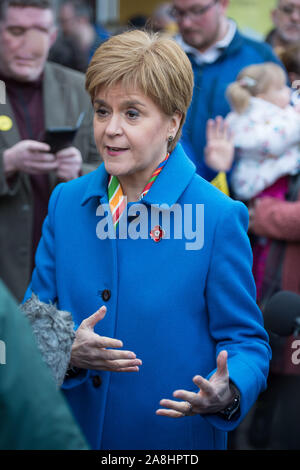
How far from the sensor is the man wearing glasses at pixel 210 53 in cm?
374

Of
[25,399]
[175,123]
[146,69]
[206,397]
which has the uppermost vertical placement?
[146,69]

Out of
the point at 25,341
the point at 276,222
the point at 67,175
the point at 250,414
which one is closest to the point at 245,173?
the point at 276,222

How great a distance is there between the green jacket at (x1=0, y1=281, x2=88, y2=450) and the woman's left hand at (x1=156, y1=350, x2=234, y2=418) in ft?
1.99

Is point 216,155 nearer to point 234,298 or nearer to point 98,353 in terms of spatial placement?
point 234,298

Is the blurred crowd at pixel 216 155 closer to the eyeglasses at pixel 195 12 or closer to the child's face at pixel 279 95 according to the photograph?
the child's face at pixel 279 95

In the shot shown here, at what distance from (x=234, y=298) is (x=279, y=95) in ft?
6.04

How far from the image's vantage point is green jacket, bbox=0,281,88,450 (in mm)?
1066

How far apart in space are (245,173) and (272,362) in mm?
932

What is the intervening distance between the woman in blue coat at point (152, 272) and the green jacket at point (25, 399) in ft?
2.28

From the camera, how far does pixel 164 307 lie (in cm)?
195

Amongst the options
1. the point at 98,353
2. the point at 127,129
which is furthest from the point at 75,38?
the point at 98,353

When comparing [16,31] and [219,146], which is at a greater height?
[16,31]

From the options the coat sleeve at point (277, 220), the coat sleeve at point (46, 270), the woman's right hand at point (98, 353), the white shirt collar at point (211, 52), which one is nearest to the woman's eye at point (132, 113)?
the coat sleeve at point (46, 270)
